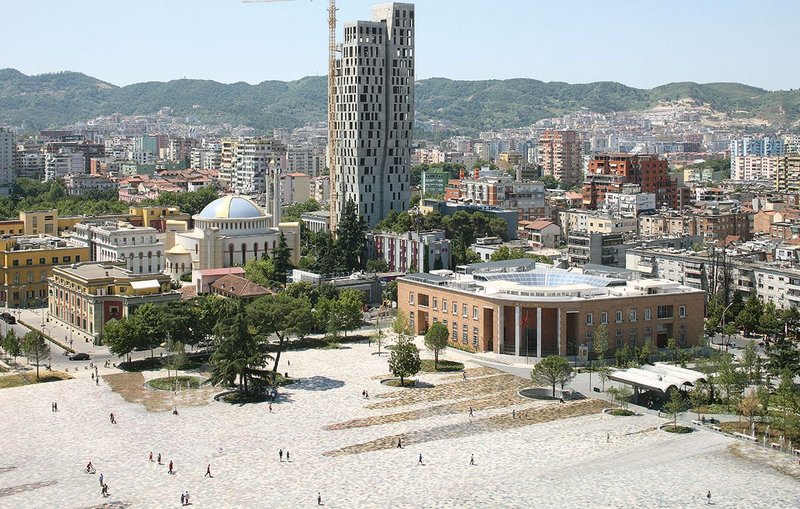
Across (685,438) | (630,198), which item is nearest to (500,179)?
(630,198)

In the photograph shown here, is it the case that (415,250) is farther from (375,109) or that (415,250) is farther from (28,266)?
(28,266)

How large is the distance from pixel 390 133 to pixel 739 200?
4647 centimetres

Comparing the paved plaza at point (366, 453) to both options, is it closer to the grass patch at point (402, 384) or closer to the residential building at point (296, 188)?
the grass patch at point (402, 384)

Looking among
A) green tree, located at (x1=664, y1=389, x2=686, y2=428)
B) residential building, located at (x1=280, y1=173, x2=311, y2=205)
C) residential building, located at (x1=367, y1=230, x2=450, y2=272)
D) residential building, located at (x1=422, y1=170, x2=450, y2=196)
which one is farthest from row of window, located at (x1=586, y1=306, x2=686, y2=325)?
residential building, located at (x1=422, y1=170, x2=450, y2=196)

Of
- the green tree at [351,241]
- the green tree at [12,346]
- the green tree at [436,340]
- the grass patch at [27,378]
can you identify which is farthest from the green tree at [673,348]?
the green tree at [12,346]

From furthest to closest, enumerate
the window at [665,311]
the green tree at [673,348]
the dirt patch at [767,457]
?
the window at [665,311]
the green tree at [673,348]
the dirt patch at [767,457]

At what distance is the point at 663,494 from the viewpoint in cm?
3478

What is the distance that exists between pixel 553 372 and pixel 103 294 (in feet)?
89.3

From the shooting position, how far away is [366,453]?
38.8 meters

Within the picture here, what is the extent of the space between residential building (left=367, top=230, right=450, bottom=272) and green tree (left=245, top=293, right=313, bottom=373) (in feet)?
71.8

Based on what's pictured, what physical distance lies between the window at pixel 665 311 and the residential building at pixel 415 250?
82.5 feet

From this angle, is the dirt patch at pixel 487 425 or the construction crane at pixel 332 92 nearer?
the dirt patch at pixel 487 425

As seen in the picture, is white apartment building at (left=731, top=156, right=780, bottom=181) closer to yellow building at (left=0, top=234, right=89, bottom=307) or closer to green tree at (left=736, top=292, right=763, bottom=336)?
green tree at (left=736, top=292, right=763, bottom=336)

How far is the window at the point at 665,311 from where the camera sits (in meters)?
56.9
